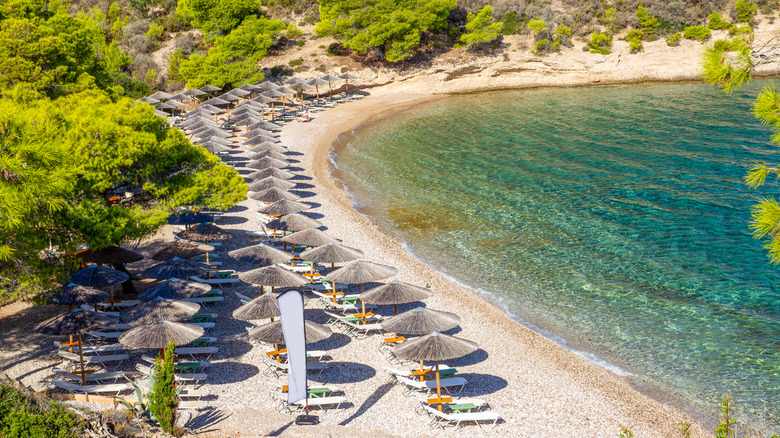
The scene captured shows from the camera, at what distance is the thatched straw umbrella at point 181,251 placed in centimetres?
2147

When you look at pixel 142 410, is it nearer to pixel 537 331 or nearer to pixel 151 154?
pixel 151 154

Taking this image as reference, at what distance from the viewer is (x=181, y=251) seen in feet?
70.9

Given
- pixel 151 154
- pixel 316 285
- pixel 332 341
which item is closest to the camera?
pixel 332 341

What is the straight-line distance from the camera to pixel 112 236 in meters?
16.6

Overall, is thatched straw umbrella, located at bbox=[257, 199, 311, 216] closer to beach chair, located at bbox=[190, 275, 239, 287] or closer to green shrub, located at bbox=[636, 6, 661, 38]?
beach chair, located at bbox=[190, 275, 239, 287]

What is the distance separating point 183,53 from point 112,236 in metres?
55.4

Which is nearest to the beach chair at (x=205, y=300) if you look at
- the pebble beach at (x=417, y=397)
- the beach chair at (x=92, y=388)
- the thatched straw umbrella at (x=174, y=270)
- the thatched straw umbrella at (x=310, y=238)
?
the pebble beach at (x=417, y=397)

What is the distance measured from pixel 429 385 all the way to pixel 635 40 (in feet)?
205

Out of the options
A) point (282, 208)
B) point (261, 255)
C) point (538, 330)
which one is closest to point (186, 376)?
point (261, 255)

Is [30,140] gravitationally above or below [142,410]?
above

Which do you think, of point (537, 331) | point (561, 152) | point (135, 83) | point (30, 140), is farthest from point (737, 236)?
point (135, 83)

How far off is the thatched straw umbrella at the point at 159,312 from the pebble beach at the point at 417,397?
1469 mm

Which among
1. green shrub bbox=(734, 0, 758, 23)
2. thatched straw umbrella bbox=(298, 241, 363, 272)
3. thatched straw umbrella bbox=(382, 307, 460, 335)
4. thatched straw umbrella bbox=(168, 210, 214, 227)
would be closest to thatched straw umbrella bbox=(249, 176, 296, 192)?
thatched straw umbrella bbox=(168, 210, 214, 227)

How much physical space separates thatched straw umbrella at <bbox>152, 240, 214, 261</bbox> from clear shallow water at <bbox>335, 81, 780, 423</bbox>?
9.03 m
